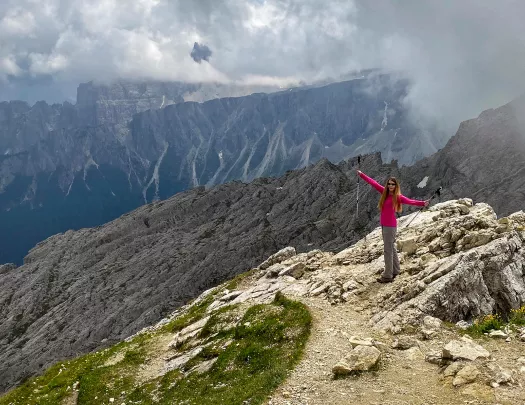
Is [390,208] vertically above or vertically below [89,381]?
above

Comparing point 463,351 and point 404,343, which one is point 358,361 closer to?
point 404,343

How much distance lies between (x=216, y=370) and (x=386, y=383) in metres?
8.43

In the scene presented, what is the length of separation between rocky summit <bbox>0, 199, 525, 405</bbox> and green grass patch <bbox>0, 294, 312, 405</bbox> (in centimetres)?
17

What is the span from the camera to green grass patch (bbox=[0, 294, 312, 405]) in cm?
1702

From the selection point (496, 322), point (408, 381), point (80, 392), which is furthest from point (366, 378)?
point (80, 392)

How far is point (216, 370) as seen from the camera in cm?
1956

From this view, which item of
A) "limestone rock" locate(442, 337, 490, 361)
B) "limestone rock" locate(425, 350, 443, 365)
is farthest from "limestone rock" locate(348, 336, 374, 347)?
"limestone rock" locate(442, 337, 490, 361)

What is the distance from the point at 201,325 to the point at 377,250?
45.8 ft

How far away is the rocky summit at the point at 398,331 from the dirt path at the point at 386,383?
1.5 inches

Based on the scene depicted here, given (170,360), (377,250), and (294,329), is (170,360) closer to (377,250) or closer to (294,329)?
(294,329)

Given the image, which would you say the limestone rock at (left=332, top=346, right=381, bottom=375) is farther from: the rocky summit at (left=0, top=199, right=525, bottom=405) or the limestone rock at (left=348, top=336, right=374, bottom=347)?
the limestone rock at (left=348, top=336, right=374, bottom=347)

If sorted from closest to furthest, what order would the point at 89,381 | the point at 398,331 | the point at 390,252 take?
the point at 398,331
the point at 390,252
the point at 89,381

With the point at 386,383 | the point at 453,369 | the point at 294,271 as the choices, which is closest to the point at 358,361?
the point at 386,383

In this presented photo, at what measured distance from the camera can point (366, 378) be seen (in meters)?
15.0
